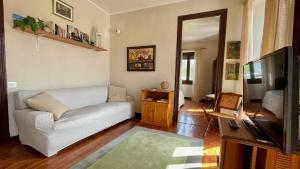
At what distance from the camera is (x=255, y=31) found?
2.83 meters


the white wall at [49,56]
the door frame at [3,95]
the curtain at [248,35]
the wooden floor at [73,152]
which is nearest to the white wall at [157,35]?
the curtain at [248,35]

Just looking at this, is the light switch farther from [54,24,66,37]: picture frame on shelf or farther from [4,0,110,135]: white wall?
[54,24,66,37]: picture frame on shelf

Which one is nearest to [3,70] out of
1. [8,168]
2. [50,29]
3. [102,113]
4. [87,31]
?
[50,29]

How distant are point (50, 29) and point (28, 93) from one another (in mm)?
1204

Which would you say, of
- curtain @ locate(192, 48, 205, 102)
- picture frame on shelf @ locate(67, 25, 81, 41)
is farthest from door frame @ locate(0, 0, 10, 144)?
curtain @ locate(192, 48, 205, 102)

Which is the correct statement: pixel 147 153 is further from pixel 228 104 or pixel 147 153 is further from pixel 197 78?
pixel 197 78

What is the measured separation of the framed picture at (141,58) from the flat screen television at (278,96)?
8.72 feet

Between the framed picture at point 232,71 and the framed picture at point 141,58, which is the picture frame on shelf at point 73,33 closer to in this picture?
the framed picture at point 141,58

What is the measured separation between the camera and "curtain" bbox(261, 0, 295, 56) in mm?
1526

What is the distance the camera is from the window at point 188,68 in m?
7.10

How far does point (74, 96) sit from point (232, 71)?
10.8 ft

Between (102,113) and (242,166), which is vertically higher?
(102,113)

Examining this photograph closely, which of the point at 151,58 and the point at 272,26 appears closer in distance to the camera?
the point at 272,26

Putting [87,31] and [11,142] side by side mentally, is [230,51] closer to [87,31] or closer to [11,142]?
[87,31]
